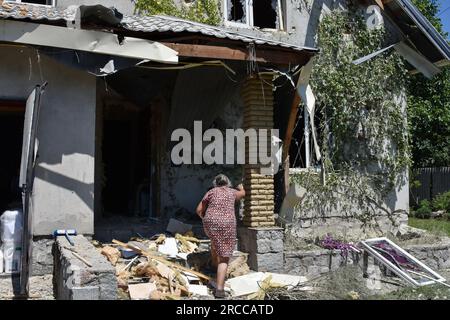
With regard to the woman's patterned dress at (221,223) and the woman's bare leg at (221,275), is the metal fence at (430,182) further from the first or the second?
the woman's bare leg at (221,275)

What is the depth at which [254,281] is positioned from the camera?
6.39 meters

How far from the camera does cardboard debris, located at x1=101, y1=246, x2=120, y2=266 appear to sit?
247 inches

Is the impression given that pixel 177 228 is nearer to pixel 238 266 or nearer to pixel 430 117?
pixel 238 266

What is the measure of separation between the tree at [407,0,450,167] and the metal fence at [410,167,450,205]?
0.65 meters

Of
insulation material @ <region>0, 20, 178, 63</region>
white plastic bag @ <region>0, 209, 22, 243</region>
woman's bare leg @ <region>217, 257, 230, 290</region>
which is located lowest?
woman's bare leg @ <region>217, 257, 230, 290</region>

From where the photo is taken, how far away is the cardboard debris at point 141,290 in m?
5.48

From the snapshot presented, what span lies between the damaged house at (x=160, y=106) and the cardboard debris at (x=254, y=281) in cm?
Answer: 34

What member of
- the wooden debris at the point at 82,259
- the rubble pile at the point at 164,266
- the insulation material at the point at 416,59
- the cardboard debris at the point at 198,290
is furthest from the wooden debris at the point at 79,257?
the insulation material at the point at 416,59

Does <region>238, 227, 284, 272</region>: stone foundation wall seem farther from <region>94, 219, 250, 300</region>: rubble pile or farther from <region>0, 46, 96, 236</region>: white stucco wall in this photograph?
<region>0, 46, 96, 236</region>: white stucco wall

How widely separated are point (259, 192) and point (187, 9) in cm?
459

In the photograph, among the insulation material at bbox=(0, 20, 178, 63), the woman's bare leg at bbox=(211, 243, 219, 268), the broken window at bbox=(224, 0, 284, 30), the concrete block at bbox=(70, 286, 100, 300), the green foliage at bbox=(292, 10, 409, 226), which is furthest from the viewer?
the broken window at bbox=(224, 0, 284, 30)

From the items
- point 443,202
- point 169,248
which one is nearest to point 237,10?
point 169,248
